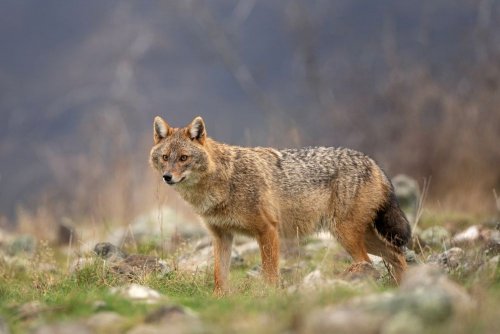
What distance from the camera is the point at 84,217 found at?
1912 cm

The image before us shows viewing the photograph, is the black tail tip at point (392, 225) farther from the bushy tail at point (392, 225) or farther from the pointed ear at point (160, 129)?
the pointed ear at point (160, 129)

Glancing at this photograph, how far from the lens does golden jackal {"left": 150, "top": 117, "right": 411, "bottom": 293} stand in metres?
9.09

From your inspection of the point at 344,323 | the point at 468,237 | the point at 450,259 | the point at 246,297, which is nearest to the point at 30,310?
the point at 246,297

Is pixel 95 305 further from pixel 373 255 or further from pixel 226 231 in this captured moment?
pixel 373 255

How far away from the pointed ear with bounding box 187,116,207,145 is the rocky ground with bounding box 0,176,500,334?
1.48 metres

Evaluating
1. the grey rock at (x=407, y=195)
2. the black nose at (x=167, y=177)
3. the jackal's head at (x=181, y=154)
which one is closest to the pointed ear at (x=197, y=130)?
the jackal's head at (x=181, y=154)

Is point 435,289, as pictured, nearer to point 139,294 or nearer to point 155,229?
point 139,294

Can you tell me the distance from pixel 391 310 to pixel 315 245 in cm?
769

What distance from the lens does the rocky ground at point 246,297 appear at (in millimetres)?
4871

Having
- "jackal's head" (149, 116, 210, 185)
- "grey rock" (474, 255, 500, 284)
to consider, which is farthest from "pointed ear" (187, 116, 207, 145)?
"grey rock" (474, 255, 500, 284)

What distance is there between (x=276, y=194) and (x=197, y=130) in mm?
1189

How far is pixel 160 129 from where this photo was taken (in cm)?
949

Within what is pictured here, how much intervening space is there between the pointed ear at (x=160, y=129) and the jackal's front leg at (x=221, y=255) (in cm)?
123

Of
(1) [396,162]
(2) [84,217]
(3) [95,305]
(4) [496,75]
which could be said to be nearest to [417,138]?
(1) [396,162]
